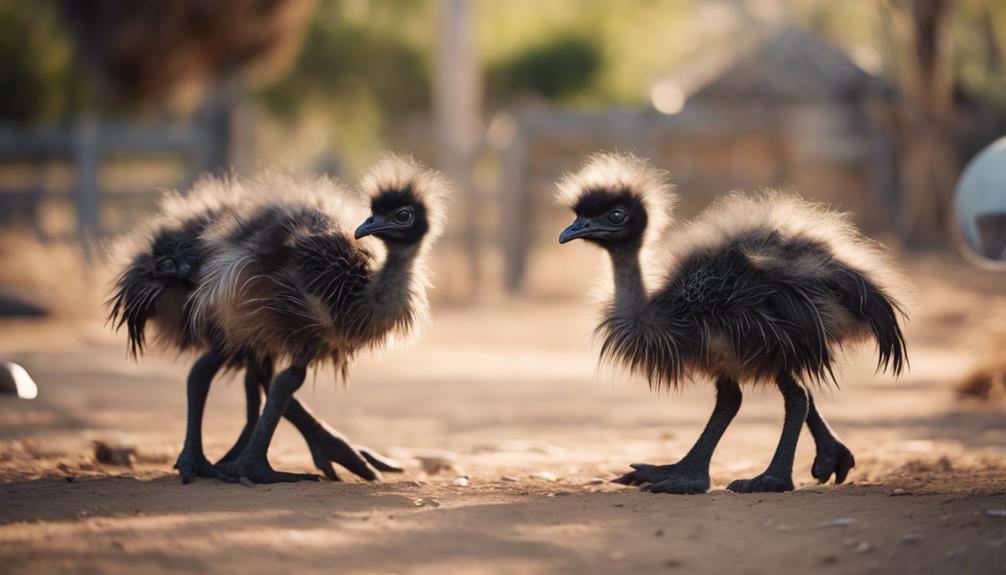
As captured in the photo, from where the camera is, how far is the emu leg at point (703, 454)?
5.28m

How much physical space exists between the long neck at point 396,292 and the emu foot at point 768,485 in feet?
5.58

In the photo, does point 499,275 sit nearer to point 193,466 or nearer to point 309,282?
point 193,466

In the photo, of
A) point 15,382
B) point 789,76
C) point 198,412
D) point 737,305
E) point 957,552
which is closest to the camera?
point 957,552

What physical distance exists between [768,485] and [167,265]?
9.92ft

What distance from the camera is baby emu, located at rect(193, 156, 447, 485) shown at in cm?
539

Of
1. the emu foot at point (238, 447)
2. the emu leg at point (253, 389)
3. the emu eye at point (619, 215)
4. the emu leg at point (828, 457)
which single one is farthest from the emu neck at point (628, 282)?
the emu foot at point (238, 447)

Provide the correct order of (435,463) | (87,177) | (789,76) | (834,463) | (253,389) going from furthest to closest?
1. (789,76)
2. (87,177)
3. (435,463)
4. (253,389)
5. (834,463)

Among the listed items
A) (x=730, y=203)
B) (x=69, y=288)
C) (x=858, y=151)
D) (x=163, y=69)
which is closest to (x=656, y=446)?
(x=730, y=203)

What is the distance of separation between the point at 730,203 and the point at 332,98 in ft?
59.7

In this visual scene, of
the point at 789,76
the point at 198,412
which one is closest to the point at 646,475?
the point at 198,412

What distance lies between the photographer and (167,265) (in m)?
5.79

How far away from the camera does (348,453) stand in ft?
19.0

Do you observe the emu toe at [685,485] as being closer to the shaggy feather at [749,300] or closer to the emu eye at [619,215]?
the shaggy feather at [749,300]

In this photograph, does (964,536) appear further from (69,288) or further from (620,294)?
(69,288)
